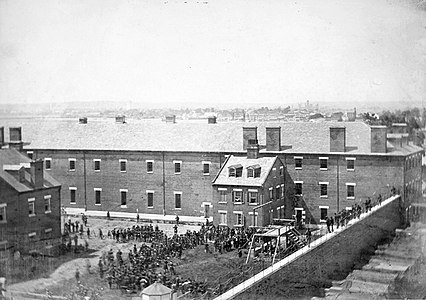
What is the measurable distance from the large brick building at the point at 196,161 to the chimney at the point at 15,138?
0.05 m

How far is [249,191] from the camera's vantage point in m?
5.66

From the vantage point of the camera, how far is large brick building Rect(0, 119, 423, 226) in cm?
554

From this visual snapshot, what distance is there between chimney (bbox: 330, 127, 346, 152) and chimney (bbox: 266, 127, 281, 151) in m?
0.46

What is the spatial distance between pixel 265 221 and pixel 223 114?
943 millimetres

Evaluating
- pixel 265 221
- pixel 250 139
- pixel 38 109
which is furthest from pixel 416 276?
pixel 38 109

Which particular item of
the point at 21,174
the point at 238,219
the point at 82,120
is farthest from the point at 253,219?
Result: the point at 21,174

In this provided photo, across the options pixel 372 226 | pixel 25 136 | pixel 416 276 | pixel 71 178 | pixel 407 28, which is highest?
pixel 407 28

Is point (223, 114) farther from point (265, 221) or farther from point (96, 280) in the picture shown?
point (96, 280)

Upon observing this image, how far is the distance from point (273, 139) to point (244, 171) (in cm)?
40

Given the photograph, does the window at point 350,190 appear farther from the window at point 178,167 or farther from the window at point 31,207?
the window at point 31,207

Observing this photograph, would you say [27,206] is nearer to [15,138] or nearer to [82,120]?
[15,138]

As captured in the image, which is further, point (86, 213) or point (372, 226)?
point (372, 226)

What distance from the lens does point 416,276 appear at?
653 cm

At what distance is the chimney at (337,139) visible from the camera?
5.93 m
